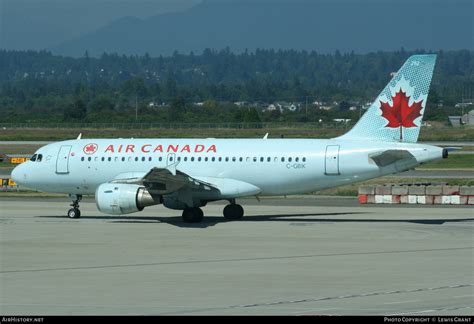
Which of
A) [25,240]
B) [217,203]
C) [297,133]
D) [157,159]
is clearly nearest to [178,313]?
[25,240]

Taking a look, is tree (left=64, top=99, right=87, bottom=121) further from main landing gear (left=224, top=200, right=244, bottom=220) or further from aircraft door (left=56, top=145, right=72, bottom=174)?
main landing gear (left=224, top=200, right=244, bottom=220)

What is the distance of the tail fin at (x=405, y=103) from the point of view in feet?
140

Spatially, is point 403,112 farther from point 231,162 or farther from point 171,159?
point 171,159

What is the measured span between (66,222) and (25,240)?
704cm

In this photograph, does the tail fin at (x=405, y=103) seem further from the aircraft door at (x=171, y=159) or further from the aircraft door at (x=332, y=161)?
the aircraft door at (x=171, y=159)

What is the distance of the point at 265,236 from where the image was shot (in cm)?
3800

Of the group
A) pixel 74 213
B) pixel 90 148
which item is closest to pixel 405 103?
pixel 90 148

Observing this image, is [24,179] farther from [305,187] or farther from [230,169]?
[305,187]

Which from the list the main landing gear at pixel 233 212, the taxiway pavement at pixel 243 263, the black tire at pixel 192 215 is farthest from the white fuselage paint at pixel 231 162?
the black tire at pixel 192 215

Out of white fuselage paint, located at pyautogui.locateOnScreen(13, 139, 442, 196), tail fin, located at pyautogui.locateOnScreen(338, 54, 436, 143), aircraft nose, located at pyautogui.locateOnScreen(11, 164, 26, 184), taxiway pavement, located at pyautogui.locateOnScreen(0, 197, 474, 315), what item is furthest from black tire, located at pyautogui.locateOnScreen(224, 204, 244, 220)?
aircraft nose, located at pyautogui.locateOnScreen(11, 164, 26, 184)

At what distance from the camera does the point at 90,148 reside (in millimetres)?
46625

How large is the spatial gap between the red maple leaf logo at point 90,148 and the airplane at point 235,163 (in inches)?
1.6

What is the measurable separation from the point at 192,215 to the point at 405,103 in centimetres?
899

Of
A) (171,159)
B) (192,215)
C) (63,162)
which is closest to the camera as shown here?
(192,215)
